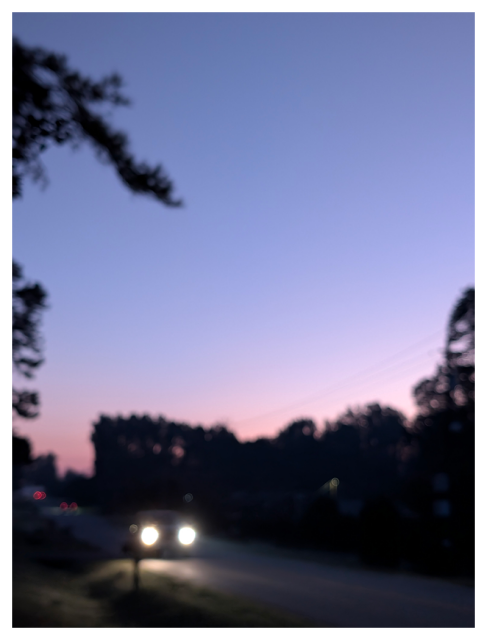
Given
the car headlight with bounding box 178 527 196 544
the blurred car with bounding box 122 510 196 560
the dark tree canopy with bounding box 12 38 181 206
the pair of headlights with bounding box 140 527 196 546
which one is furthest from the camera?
the car headlight with bounding box 178 527 196 544

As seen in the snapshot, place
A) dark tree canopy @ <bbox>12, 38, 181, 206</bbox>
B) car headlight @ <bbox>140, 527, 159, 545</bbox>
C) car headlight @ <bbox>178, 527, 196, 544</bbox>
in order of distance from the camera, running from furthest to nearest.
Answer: car headlight @ <bbox>178, 527, 196, 544</bbox>
car headlight @ <bbox>140, 527, 159, 545</bbox>
dark tree canopy @ <bbox>12, 38, 181, 206</bbox>

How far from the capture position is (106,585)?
16641mm

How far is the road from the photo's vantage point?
12344mm

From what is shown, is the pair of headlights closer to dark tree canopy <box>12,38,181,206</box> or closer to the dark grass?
the dark grass

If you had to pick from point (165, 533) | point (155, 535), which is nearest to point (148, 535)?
point (155, 535)

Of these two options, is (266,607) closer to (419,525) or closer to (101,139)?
(101,139)

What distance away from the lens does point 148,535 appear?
72.3ft

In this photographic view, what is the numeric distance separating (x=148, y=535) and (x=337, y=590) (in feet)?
23.6

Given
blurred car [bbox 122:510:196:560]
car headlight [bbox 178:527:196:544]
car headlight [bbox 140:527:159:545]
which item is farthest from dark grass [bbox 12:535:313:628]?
car headlight [bbox 178:527:196:544]

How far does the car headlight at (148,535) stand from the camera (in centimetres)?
2185

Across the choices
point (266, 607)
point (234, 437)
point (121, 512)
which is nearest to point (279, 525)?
point (266, 607)

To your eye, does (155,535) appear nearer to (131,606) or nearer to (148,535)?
(148,535)

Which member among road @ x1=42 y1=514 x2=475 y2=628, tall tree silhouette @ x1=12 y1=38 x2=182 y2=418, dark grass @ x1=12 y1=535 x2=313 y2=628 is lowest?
road @ x1=42 y1=514 x2=475 y2=628

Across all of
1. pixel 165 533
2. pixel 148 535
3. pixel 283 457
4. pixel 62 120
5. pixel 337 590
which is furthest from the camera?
pixel 283 457
